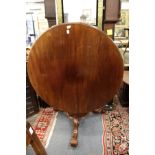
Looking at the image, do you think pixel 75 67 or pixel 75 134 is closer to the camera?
pixel 75 67

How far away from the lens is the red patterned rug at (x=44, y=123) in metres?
1.93

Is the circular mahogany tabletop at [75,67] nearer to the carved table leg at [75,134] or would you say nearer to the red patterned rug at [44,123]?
the carved table leg at [75,134]

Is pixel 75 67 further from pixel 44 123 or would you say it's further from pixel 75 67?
pixel 44 123

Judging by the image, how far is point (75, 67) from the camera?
1.25 metres

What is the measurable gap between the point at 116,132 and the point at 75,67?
1025 millimetres

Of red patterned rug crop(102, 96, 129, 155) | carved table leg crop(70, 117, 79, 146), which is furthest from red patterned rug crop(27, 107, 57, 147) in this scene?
red patterned rug crop(102, 96, 129, 155)

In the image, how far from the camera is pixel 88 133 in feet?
6.44

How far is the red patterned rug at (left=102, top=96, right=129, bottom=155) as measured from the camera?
170cm

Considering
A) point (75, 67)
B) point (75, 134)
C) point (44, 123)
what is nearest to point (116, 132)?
point (75, 134)

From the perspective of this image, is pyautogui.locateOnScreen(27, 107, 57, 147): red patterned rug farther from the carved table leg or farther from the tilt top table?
the tilt top table

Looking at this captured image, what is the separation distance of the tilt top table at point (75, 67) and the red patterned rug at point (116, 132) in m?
0.58

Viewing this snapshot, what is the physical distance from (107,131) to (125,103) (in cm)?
63

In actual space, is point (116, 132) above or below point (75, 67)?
below
